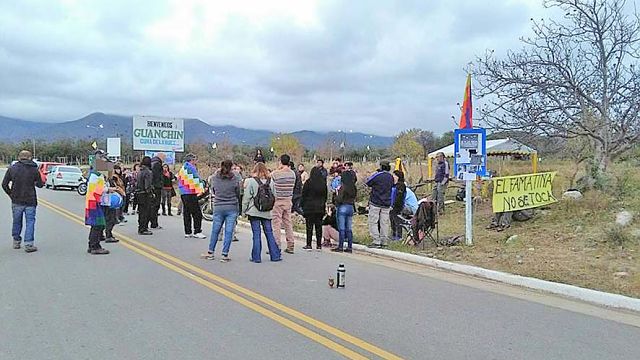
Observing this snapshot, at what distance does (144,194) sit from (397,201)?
19.9 ft

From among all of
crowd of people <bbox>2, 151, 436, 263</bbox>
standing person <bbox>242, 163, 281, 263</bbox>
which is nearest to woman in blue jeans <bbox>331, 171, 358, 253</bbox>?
crowd of people <bbox>2, 151, 436, 263</bbox>

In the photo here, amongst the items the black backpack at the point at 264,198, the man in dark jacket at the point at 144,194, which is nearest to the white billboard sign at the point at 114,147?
the man in dark jacket at the point at 144,194

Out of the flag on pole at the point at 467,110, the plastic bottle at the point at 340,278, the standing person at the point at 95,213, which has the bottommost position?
the plastic bottle at the point at 340,278

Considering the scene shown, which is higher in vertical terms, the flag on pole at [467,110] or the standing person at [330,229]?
the flag on pole at [467,110]

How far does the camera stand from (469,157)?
12477mm

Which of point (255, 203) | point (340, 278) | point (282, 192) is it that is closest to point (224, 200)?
point (255, 203)

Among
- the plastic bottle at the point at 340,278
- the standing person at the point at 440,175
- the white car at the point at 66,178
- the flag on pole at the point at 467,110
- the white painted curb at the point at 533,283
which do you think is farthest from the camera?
the white car at the point at 66,178

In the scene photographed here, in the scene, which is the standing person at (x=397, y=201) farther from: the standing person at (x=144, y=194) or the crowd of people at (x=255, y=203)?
the standing person at (x=144, y=194)

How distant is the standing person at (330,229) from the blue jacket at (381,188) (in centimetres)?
110

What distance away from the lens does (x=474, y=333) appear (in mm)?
6320

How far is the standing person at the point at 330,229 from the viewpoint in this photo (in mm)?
13117

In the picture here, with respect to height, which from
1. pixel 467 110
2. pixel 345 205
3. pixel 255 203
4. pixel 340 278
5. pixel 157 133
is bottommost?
pixel 340 278

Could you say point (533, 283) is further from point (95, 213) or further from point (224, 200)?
point (95, 213)

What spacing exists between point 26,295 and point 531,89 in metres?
12.8
